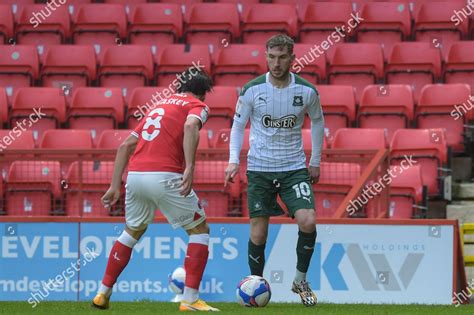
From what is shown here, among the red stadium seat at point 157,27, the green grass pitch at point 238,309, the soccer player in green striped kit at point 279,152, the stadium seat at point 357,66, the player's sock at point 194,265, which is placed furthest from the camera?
the red stadium seat at point 157,27

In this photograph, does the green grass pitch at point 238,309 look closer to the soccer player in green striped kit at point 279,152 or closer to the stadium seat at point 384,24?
the soccer player in green striped kit at point 279,152

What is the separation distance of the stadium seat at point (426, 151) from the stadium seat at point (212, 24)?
150 inches

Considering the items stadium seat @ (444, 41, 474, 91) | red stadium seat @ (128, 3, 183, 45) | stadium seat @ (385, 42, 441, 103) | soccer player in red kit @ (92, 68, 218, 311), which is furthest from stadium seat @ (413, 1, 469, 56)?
soccer player in red kit @ (92, 68, 218, 311)

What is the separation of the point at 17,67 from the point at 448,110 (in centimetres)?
571

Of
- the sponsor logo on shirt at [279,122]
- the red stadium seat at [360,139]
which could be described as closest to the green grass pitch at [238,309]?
the sponsor logo on shirt at [279,122]

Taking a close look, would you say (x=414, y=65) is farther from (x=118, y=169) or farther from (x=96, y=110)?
(x=118, y=169)

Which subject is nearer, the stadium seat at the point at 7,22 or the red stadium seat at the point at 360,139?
the red stadium seat at the point at 360,139

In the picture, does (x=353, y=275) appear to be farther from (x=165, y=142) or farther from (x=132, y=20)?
(x=132, y=20)

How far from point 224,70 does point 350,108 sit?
1933mm

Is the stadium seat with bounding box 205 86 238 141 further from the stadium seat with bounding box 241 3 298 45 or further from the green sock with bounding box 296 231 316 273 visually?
the green sock with bounding box 296 231 316 273

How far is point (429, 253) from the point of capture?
10.3 meters

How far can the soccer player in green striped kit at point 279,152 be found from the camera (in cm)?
829

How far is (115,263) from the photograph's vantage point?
7914mm

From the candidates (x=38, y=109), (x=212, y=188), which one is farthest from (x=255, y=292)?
(x=38, y=109)
